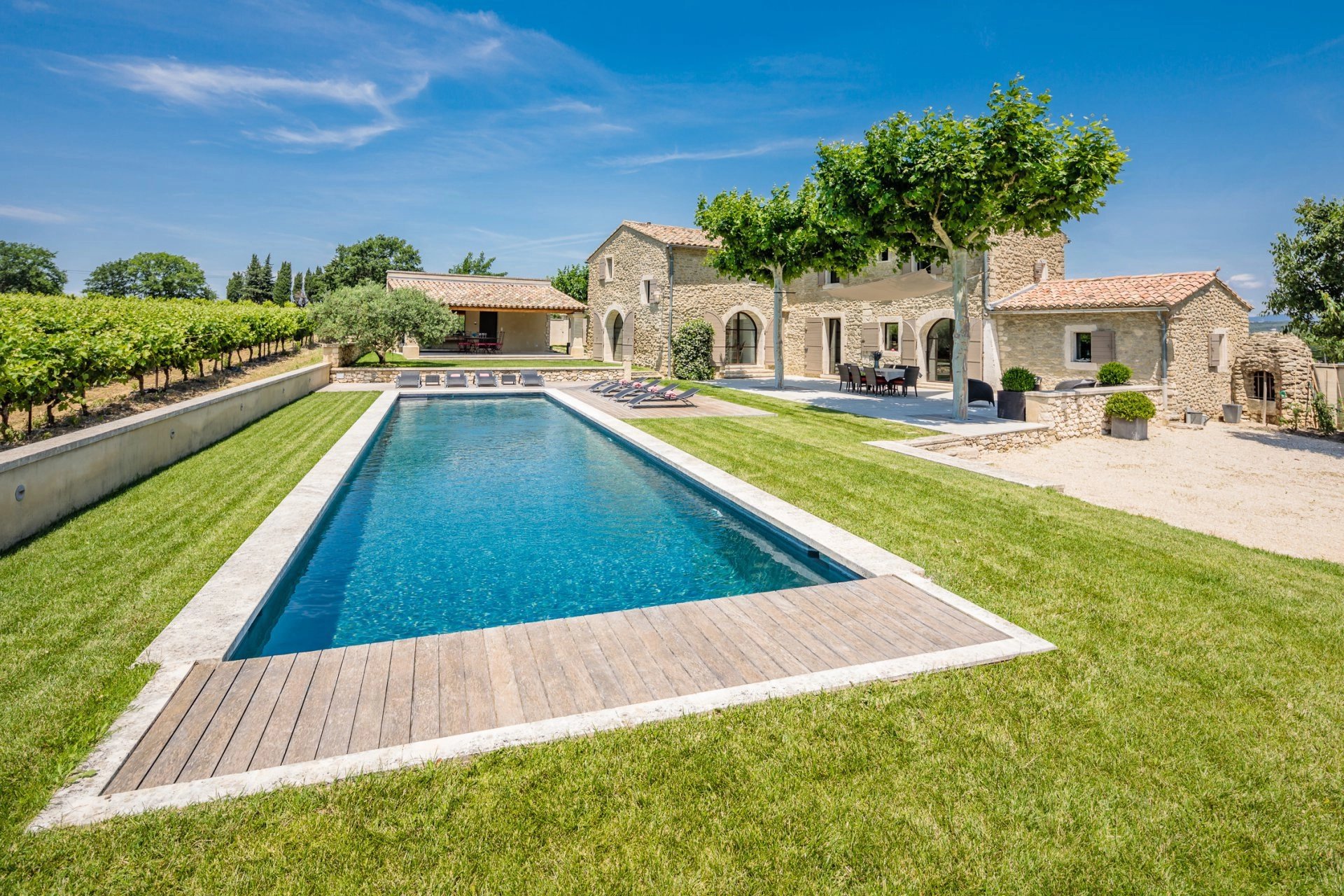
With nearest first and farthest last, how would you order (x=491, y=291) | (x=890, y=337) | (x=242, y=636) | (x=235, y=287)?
(x=242, y=636) → (x=890, y=337) → (x=491, y=291) → (x=235, y=287)

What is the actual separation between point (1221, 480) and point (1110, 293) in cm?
979

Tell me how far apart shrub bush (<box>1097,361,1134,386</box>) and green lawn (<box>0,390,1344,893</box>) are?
1369 cm

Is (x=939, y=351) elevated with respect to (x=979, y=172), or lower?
lower

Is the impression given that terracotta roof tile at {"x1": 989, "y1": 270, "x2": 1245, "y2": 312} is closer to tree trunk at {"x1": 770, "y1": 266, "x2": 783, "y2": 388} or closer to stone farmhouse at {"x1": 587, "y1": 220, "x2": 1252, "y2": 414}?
stone farmhouse at {"x1": 587, "y1": 220, "x2": 1252, "y2": 414}

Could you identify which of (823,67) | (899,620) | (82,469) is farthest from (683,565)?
(823,67)

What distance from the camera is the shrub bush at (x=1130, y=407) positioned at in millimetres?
14031

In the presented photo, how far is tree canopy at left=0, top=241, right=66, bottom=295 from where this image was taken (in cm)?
5966

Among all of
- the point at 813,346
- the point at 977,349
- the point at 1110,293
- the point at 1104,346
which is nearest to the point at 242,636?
the point at 1104,346

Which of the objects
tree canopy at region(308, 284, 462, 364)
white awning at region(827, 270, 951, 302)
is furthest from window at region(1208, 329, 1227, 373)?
tree canopy at region(308, 284, 462, 364)

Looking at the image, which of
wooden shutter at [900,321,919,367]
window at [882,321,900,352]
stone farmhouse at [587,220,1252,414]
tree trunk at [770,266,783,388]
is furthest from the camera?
window at [882,321,900,352]

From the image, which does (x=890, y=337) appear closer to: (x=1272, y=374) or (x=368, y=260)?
(x=1272, y=374)

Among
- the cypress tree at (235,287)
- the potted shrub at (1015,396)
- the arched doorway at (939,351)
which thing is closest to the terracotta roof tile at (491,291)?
the arched doorway at (939,351)

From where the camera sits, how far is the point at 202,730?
2.91 meters

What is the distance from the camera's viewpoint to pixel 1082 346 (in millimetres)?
18203
